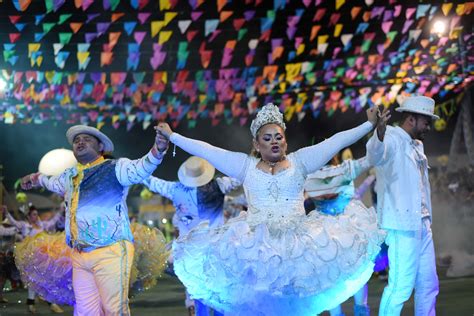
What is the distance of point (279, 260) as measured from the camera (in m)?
4.46

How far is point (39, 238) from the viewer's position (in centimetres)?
745

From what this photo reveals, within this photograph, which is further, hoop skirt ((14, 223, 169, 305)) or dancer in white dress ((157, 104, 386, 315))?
hoop skirt ((14, 223, 169, 305))

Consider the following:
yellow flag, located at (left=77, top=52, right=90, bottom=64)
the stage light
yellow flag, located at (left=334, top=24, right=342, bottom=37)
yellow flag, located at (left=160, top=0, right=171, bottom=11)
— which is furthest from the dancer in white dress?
the stage light

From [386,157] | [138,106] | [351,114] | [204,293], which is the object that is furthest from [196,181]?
[351,114]

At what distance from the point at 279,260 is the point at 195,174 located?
3.64 metres

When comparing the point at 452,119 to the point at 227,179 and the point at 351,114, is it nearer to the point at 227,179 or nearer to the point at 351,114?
the point at 351,114

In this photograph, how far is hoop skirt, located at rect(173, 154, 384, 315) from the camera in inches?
176

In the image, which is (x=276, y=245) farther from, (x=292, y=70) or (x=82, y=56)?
(x=292, y=70)

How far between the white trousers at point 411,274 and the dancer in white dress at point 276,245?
41.6 inches

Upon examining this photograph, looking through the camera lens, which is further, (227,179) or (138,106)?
(138,106)

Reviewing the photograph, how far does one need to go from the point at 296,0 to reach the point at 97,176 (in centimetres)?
801

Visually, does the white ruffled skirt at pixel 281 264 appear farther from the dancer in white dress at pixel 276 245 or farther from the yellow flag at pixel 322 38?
the yellow flag at pixel 322 38

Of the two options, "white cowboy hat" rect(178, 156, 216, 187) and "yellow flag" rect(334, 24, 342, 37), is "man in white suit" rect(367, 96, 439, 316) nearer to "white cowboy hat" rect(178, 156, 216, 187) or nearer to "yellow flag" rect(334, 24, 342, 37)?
"white cowboy hat" rect(178, 156, 216, 187)

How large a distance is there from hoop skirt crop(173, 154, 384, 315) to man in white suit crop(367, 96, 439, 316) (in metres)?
1.11
